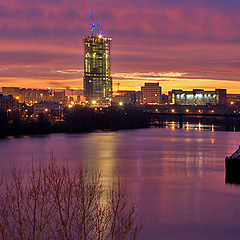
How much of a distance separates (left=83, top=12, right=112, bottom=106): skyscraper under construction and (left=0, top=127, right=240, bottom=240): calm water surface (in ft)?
432

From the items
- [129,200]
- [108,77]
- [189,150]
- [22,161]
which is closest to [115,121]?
[189,150]

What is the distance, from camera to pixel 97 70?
6781 inches

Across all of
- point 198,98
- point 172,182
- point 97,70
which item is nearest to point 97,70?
point 97,70

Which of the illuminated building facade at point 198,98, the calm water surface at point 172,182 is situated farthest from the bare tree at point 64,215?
the illuminated building facade at point 198,98

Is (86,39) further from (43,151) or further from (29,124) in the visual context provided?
(43,151)

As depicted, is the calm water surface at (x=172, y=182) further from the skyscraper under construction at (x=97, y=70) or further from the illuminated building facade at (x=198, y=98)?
the skyscraper under construction at (x=97, y=70)

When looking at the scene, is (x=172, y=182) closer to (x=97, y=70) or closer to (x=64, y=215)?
(x=64, y=215)

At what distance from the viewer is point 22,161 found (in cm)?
2661

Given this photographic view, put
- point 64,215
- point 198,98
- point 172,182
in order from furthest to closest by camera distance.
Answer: point 198,98 < point 172,182 < point 64,215

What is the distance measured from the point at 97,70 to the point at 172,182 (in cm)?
15447

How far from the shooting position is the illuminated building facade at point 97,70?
169 m

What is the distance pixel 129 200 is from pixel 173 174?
721 centimetres

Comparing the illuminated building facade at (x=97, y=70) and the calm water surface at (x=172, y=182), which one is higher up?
the illuminated building facade at (x=97, y=70)

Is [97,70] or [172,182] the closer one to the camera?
[172,182]
